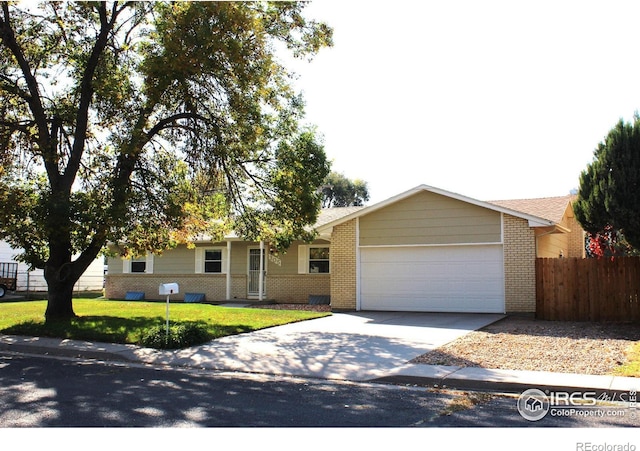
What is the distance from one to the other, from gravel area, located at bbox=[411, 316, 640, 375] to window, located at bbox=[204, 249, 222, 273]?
13849 mm

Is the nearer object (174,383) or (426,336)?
(174,383)

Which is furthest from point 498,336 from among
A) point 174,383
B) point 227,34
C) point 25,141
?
point 25,141

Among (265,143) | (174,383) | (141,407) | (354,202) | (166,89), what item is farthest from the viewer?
(354,202)

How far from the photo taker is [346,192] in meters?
55.0

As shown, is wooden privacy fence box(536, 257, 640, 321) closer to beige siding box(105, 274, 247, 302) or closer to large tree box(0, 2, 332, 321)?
large tree box(0, 2, 332, 321)

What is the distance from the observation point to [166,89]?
12648 millimetres

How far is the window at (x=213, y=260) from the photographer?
2444 centimetres

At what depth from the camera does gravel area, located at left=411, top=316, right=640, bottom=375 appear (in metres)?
8.59

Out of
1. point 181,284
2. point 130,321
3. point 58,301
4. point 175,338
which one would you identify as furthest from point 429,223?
point 181,284

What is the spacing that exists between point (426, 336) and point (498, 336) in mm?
1557

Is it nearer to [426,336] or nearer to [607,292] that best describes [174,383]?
[426,336]

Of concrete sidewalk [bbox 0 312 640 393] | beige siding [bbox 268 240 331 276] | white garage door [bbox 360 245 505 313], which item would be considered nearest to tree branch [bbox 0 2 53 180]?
concrete sidewalk [bbox 0 312 640 393]

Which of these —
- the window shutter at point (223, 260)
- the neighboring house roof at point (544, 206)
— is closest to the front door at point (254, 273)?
the window shutter at point (223, 260)
